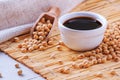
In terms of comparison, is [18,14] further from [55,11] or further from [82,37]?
[82,37]

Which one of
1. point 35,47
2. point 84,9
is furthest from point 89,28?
point 84,9

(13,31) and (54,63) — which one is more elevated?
(13,31)

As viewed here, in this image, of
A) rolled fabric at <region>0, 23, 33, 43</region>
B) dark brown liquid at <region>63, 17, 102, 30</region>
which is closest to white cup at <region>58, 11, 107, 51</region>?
dark brown liquid at <region>63, 17, 102, 30</region>

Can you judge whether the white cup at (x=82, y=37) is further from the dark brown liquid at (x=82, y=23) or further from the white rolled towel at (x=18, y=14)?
the white rolled towel at (x=18, y=14)

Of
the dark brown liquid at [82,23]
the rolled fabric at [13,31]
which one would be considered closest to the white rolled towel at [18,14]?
the rolled fabric at [13,31]

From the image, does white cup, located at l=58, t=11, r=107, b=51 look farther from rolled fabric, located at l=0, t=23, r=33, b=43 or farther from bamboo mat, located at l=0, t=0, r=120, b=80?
rolled fabric, located at l=0, t=23, r=33, b=43

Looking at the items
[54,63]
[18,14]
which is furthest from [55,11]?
[54,63]
